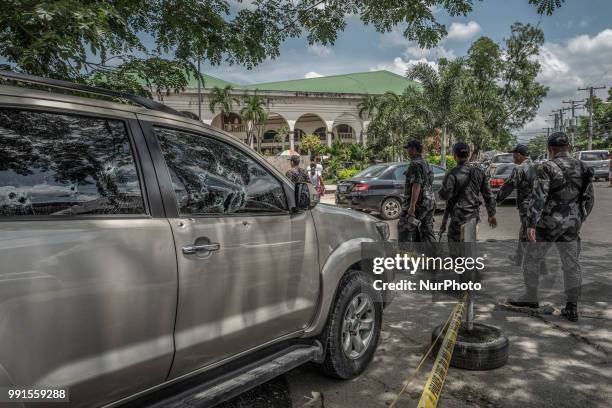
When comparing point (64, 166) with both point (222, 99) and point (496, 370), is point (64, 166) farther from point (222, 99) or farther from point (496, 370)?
point (222, 99)

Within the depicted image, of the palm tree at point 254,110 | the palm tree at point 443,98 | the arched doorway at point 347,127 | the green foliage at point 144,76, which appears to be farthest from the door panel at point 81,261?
the arched doorway at point 347,127

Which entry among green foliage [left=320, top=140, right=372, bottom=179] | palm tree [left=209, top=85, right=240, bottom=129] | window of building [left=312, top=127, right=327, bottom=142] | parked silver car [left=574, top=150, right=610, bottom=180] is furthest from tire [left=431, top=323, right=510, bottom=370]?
window of building [left=312, top=127, right=327, bottom=142]

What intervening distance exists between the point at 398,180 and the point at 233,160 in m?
9.87

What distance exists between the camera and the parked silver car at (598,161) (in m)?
28.8

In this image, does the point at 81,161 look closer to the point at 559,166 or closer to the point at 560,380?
the point at 560,380

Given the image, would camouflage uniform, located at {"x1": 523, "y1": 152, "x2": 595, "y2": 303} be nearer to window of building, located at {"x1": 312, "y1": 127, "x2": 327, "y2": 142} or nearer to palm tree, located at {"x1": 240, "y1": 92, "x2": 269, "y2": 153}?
palm tree, located at {"x1": 240, "y1": 92, "x2": 269, "y2": 153}

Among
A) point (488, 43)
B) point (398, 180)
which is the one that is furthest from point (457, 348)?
point (488, 43)

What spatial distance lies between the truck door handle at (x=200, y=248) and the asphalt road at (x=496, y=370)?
132cm

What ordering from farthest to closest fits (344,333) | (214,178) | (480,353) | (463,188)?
1. (463,188)
2. (480,353)
3. (344,333)
4. (214,178)

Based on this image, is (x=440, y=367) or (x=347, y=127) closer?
(x=440, y=367)

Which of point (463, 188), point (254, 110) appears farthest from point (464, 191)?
point (254, 110)

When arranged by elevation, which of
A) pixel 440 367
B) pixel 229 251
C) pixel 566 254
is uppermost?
pixel 229 251

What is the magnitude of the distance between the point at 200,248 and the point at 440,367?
5.86 ft

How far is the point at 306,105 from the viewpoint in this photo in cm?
5756
